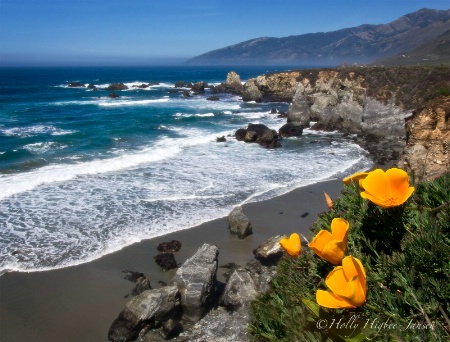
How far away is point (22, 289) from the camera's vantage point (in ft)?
31.5

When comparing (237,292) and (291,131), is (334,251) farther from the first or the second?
(291,131)

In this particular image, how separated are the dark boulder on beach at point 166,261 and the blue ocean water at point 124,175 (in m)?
1.53

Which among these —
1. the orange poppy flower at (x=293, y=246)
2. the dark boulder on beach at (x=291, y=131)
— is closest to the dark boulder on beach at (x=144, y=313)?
the orange poppy flower at (x=293, y=246)

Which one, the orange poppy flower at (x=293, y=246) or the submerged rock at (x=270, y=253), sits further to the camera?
the submerged rock at (x=270, y=253)

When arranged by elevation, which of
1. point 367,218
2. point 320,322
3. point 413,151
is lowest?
point 413,151

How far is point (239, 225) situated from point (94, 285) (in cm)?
484

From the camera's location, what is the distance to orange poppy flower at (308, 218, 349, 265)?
7.06 feet

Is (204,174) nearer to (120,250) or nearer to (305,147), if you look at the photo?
(120,250)

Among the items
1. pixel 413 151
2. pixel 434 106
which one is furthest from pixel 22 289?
pixel 434 106

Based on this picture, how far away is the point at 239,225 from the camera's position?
12453mm

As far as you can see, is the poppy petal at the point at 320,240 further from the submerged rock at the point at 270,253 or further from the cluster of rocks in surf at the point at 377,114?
the submerged rock at the point at 270,253

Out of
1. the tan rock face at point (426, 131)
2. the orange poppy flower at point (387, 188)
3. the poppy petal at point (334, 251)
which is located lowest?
the tan rock face at point (426, 131)

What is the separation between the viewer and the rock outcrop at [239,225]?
12.4 m

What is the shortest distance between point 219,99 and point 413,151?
48387 millimetres
